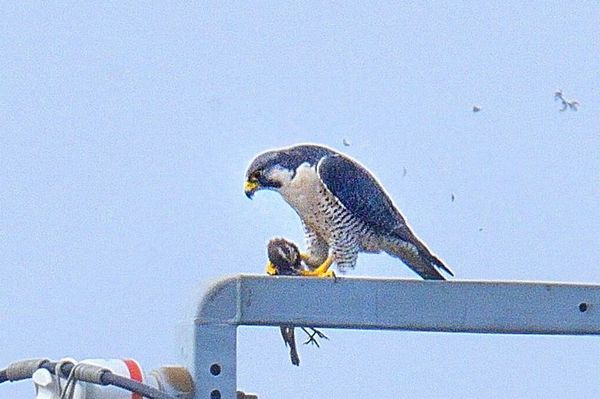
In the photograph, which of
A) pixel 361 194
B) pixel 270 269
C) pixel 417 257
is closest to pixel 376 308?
pixel 270 269

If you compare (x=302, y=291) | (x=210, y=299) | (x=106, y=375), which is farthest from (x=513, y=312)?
(x=106, y=375)

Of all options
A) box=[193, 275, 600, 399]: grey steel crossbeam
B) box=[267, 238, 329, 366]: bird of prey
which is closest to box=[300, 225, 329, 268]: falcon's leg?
box=[267, 238, 329, 366]: bird of prey

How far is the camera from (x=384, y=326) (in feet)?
8.48

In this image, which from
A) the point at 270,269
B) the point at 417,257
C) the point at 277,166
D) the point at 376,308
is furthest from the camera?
the point at 277,166

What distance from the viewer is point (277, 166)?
541 cm

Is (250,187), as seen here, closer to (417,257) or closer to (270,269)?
(417,257)

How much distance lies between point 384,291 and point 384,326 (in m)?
0.07

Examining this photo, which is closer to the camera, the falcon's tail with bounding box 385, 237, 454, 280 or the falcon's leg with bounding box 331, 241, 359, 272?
the falcon's tail with bounding box 385, 237, 454, 280

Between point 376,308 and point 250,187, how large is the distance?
9.62 feet

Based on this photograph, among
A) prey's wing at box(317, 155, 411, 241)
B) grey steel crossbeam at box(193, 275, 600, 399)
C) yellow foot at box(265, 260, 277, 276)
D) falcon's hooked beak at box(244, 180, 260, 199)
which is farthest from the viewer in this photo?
falcon's hooked beak at box(244, 180, 260, 199)

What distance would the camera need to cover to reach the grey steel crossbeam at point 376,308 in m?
2.49

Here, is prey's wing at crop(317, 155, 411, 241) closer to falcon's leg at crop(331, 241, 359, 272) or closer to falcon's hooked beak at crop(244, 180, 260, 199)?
falcon's leg at crop(331, 241, 359, 272)

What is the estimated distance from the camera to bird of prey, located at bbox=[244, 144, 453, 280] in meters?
5.36

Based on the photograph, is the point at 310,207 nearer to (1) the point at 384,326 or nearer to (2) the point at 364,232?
(2) the point at 364,232
